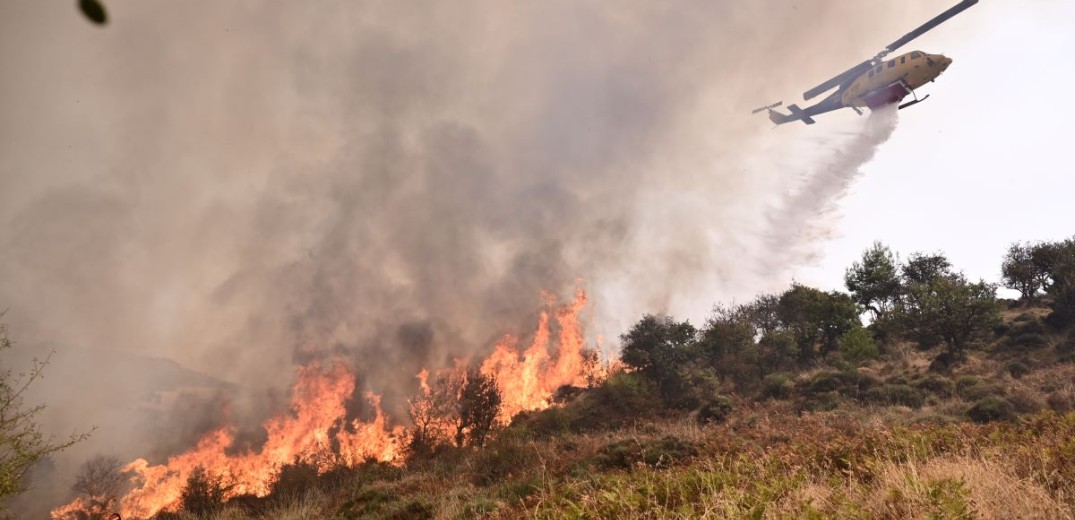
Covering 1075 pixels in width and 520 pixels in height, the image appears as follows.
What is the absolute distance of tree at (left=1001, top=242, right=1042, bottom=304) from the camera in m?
42.3

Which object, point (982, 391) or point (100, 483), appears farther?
point (100, 483)

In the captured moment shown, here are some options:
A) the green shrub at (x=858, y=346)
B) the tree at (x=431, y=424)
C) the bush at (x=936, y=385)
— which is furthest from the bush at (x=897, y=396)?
the tree at (x=431, y=424)

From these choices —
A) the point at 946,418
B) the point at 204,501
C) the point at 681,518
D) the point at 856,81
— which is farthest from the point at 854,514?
the point at 856,81

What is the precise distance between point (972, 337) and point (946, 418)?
2105cm

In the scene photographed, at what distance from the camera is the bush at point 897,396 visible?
23.0 metres

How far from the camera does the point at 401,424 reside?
34094 millimetres

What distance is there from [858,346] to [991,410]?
1882 centimetres

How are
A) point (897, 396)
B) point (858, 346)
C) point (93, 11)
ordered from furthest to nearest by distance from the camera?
point (858, 346), point (897, 396), point (93, 11)

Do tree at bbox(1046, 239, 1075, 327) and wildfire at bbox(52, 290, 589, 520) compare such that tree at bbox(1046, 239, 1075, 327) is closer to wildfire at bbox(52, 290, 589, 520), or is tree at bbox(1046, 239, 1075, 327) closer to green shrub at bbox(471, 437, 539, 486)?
wildfire at bbox(52, 290, 589, 520)

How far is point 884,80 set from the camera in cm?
2686

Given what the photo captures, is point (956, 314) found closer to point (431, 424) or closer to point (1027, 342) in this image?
point (1027, 342)

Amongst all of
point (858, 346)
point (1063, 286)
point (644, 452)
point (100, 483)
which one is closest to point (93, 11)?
point (644, 452)

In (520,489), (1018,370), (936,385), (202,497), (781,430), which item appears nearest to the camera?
(520,489)

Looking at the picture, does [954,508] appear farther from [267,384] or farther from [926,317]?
[267,384]
